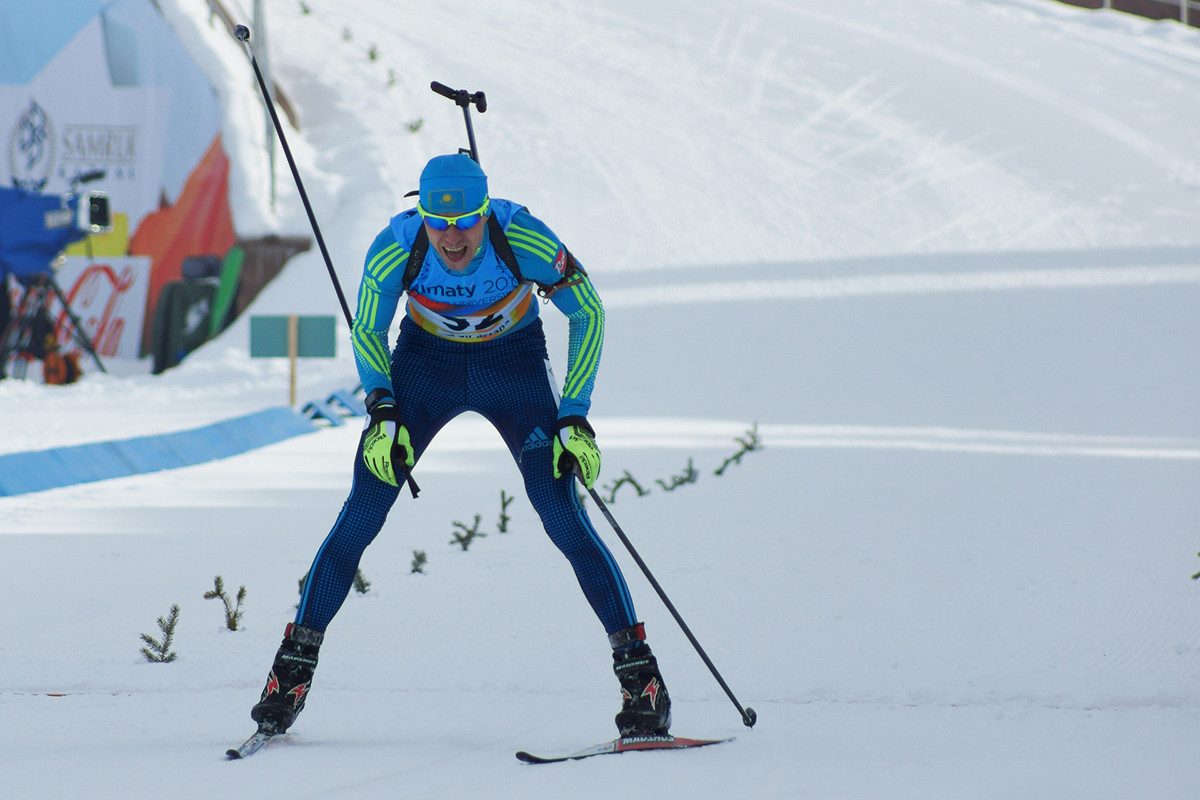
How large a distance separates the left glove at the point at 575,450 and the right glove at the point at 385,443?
1.36 ft

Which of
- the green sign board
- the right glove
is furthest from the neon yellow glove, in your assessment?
the green sign board

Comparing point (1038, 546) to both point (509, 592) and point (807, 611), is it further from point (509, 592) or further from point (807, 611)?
point (509, 592)

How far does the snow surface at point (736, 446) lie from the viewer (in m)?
3.45

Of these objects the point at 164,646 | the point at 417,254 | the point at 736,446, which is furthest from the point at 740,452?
the point at 417,254

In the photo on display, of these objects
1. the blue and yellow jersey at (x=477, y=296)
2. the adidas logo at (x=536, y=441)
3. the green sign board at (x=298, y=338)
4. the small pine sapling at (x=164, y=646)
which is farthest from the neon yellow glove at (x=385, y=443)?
the green sign board at (x=298, y=338)

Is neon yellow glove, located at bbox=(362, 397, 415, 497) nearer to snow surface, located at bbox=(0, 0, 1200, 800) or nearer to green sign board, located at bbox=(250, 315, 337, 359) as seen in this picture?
snow surface, located at bbox=(0, 0, 1200, 800)

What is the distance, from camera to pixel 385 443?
11.0ft

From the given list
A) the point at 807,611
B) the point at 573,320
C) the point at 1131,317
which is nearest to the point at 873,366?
the point at 1131,317

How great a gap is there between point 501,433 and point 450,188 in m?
0.74

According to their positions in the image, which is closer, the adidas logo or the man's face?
the man's face

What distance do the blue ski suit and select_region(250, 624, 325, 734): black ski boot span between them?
0.05m

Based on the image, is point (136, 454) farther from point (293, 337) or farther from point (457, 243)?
point (457, 243)

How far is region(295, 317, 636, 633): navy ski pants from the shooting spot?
338 cm

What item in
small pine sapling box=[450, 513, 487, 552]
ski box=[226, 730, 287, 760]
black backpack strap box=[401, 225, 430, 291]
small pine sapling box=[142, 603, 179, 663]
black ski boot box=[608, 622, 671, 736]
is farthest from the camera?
small pine sapling box=[450, 513, 487, 552]
